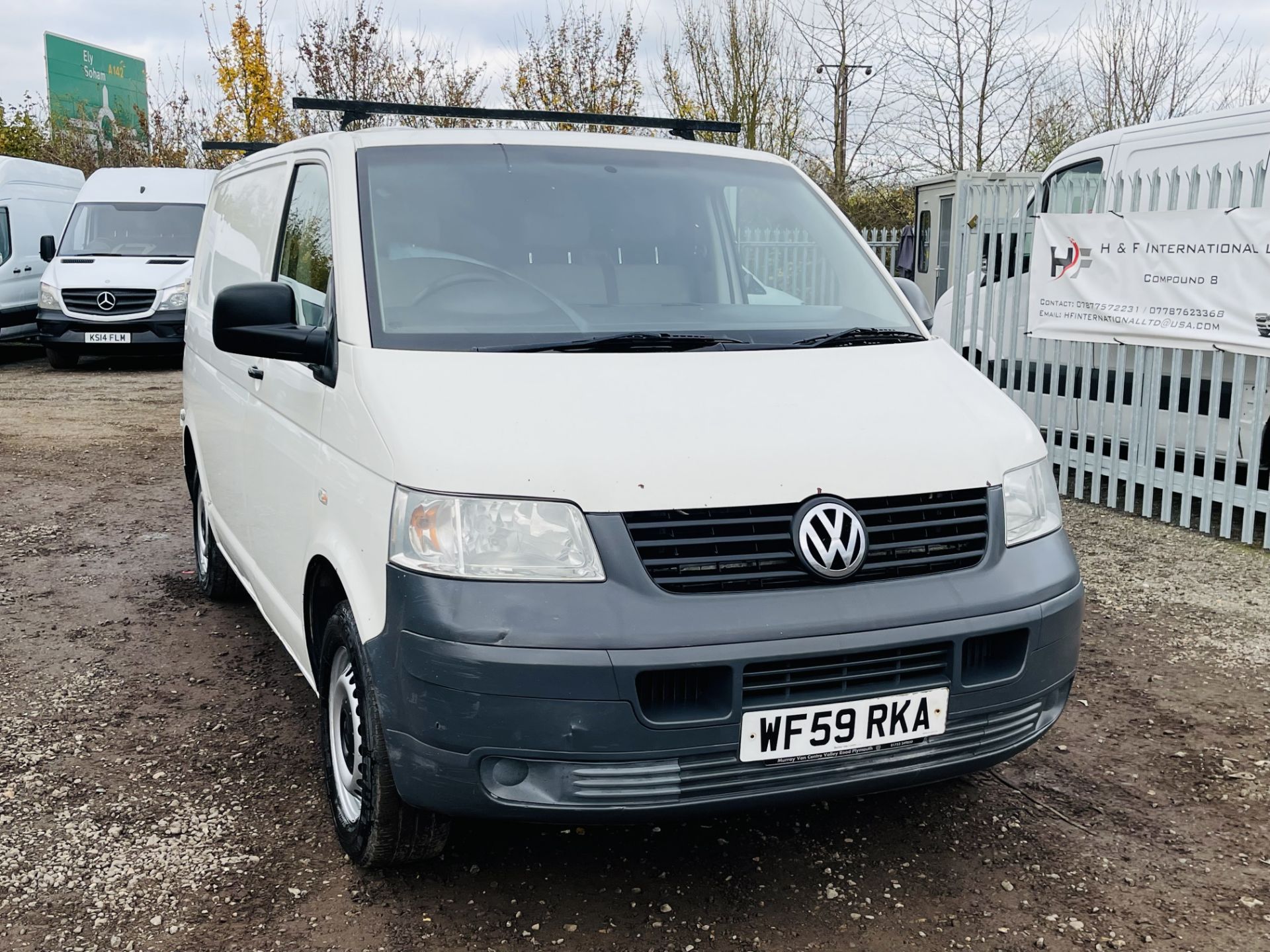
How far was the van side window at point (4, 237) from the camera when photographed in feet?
50.6

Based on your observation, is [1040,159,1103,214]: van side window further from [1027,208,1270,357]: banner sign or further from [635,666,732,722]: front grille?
[635,666,732,722]: front grille

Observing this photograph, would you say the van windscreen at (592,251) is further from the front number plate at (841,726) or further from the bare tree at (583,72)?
the bare tree at (583,72)

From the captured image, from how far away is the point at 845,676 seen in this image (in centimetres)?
266

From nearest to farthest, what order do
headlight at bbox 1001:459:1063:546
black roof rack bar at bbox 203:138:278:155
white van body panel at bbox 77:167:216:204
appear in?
headlight at bbox 1001:459:1063:546
black roof rack bar at bbox 203:138:278:155
white van body panel at bbox 77:167:216:204

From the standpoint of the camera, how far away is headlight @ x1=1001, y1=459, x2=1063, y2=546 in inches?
116

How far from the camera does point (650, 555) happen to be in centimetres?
260

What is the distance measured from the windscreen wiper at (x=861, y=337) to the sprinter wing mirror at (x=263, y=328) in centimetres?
131

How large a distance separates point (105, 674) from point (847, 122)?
21446 millimetres

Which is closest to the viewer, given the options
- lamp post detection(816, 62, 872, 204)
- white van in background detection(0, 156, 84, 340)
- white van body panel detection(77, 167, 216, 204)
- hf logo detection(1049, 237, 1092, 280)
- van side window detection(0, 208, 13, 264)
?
hf logo detection(1049, 237, 1092, 280)

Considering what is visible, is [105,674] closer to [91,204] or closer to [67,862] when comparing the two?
[67,862]

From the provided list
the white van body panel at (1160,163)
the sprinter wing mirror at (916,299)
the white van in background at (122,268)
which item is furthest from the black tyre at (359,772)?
the white van in background at (122,268)

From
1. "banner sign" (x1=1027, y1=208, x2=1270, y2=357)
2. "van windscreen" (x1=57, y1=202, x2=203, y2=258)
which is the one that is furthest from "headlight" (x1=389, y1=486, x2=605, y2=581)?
"van windscreen" (x1=57, y1=202, x2=203, y2=258)

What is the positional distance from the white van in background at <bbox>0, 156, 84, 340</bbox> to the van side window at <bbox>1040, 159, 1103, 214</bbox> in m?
12.9

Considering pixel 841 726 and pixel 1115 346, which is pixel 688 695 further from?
pixel 1115 346
